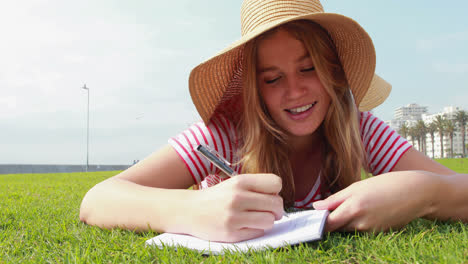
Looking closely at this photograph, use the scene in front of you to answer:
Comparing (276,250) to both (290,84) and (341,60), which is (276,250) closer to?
(290,84)

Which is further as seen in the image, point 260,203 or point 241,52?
point 241,52

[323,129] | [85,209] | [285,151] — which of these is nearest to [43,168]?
[85,209]

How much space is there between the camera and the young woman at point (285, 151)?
1567 mm

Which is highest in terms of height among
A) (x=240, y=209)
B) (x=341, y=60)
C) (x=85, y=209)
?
(x=341, y=60)

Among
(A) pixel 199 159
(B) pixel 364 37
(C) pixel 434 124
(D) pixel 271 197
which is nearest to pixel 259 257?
(D) pixel 271 197

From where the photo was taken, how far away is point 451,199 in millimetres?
1759

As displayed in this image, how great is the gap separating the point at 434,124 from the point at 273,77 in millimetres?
89101

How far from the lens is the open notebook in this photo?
1404 mm

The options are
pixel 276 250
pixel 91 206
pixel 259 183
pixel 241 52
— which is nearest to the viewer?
pixel 276 250

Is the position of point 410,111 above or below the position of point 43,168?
above

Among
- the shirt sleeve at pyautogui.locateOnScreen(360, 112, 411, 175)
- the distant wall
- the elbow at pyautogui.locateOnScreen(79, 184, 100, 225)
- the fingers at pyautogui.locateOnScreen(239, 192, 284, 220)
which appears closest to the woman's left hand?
the fingers at pyautogui.locateOnScreen(239, 192, 284, 220)

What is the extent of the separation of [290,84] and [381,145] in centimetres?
89

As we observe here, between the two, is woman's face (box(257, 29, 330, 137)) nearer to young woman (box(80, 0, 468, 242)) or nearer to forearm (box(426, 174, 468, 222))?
young woman (box(80, 0, 468, 242))

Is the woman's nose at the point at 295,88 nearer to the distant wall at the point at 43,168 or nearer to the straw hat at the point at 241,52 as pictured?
the straw hat at the point at 241,52
